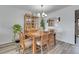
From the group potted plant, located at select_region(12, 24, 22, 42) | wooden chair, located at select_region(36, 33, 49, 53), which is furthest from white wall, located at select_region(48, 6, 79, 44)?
potted plant, located at select_region(12, 24, 22, 42)

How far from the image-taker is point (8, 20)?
2852mm

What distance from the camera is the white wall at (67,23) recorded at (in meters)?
3.10

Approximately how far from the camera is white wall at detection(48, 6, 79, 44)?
310 cm

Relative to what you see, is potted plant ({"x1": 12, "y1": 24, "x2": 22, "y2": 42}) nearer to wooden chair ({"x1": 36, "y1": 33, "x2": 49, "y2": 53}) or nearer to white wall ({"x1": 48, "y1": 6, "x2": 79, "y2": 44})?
wooden chair ({"x1": 36, "y1": 33, "x2": 49, "y2": 53})

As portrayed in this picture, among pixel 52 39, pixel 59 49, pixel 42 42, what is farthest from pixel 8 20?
pixel 59 49

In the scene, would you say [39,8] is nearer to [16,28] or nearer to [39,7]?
[39,7]

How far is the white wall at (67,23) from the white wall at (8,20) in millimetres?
1051

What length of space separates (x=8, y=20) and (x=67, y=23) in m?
2.01

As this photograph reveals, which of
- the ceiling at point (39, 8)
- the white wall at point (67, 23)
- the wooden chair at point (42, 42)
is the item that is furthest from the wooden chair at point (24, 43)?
the white wall at point (67, 23)

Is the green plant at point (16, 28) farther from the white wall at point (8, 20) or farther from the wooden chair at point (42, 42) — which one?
the wooden chair at point (42, 42)

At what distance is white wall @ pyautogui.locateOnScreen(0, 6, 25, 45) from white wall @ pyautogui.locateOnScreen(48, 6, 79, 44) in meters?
1.05
